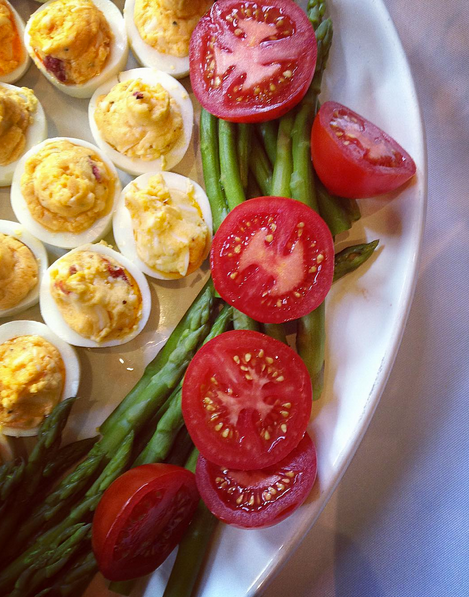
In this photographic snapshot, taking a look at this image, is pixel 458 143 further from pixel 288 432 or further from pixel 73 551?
pixel 73 551

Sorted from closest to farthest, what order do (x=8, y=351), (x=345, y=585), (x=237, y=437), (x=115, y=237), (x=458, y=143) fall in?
1. (x=237, y=437)
2. (x=8, y=351)
3. (x=115, y=237)
4. (x=345, y=585)
5. (x=458, y=143)

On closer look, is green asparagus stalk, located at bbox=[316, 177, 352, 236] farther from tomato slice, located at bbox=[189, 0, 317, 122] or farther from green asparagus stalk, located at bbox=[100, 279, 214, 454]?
green asparagus stalk, located at bbox=[100, 279, 214, 454]

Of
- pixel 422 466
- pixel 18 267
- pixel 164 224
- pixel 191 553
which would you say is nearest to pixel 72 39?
pixel 164 224

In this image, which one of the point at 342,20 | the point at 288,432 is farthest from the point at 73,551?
the point at 342,20

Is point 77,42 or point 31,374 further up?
point 77,42

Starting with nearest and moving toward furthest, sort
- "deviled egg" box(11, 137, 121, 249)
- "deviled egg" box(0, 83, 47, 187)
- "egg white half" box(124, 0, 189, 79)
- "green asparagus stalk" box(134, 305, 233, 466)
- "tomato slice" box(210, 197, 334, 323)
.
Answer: "tomato slice" box(210, 197, 334, 323) < "green asparagus stalk" box(134, 305, 233, 466) < "deviled egg" box(11, 137, 121, 249) < "deviled egg" box(0, 83, 47, 187) < "egg white half" box(124, 0, 189, 79)

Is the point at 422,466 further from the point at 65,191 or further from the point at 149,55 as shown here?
the point at 149,55

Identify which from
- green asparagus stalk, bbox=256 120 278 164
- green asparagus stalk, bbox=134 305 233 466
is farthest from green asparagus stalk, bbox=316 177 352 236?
green asparagus stalk, bbox=134 305 233 466
